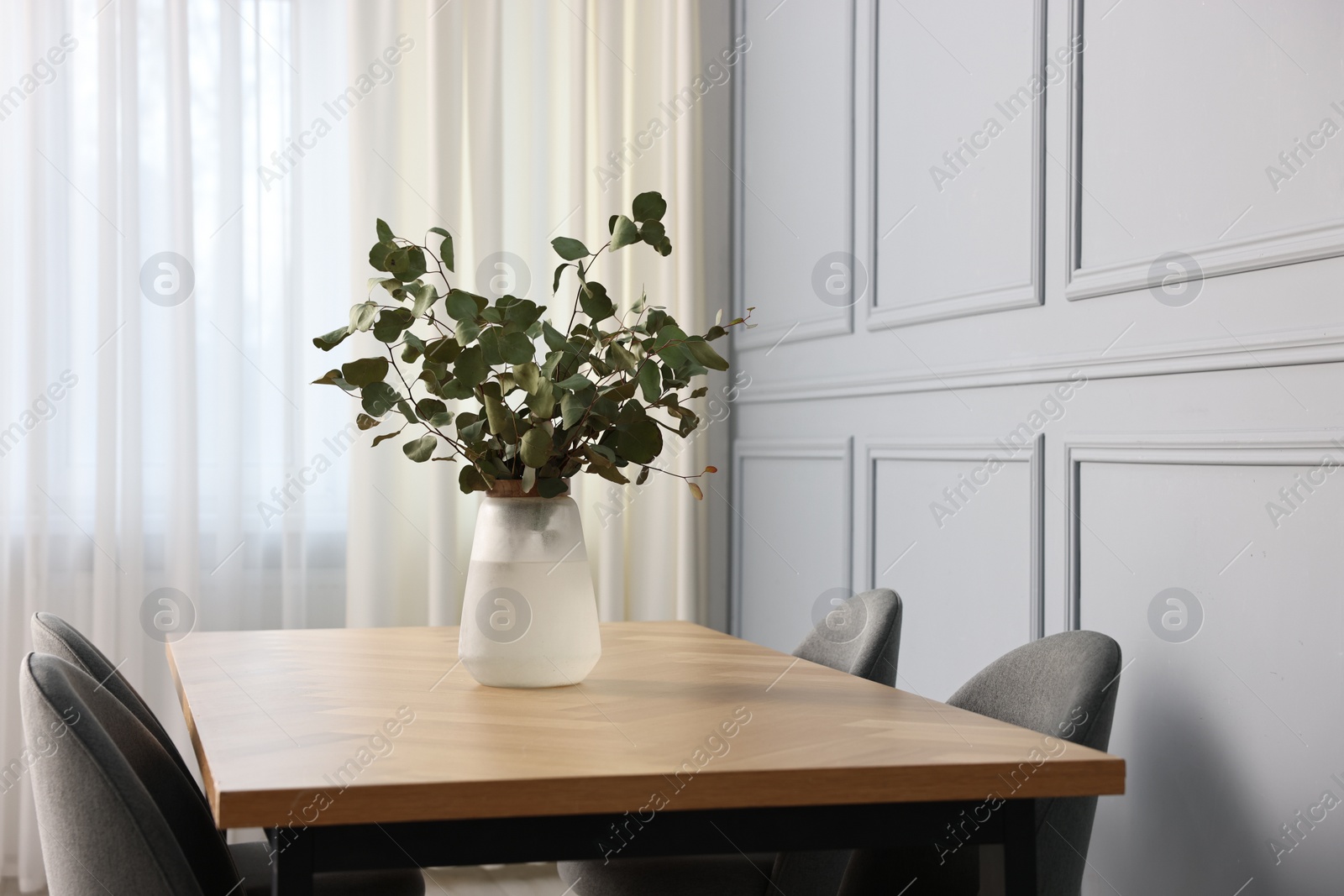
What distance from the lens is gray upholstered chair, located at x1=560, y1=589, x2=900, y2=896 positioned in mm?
1666

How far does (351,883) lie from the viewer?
1718 mm

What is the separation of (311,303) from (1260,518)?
264cm

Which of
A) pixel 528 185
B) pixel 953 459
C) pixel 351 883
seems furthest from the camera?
pixel 528 185

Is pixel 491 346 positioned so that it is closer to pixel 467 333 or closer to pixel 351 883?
pixel 467 333

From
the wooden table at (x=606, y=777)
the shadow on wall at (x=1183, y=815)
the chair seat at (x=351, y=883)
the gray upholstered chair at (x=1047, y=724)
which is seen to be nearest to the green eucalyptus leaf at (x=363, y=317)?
the wooden table at (x=606, y=777)

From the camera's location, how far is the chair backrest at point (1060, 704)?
1434mm

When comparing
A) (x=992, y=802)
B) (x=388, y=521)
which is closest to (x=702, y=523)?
(x=388, y=521)

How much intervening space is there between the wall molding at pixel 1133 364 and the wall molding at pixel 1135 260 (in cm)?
10

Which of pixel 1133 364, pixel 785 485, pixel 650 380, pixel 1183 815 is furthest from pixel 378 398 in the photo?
pixel 785 485

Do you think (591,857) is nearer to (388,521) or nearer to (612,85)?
(388,521)

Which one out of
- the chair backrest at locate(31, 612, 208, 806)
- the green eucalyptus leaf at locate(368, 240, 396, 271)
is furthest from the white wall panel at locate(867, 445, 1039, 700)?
the chair backrest at locate(31, 612, 208, 806)

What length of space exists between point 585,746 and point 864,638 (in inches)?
33.7

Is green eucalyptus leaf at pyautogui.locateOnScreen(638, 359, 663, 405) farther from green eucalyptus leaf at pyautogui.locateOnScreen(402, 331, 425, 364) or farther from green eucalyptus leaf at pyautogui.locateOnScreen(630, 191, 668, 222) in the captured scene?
green eucalyptus leaf at pyautogui.locateOnScreen(402, 331, 425, 364)

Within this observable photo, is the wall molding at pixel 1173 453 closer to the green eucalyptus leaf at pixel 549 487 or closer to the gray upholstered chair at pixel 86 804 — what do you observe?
the green eucalyptus leaf at pixel 549 487
